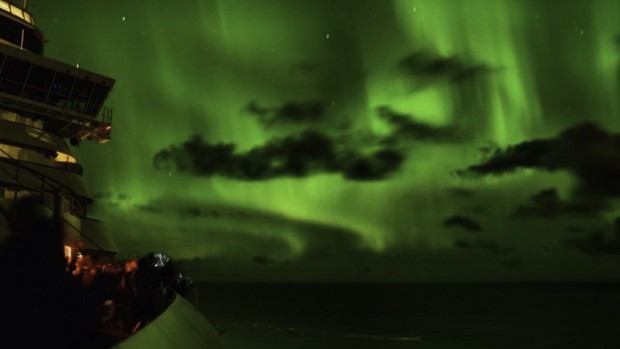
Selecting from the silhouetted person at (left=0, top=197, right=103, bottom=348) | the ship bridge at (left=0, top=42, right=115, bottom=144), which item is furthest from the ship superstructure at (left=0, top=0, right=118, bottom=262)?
the silhouetted person at (left=0, top=197, right=103, bottom=348)

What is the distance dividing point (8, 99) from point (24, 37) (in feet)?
26.1

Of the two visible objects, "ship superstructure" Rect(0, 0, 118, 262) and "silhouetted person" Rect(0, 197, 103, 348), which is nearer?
"silhouetted person" Rect(0, 197, 103, 348)

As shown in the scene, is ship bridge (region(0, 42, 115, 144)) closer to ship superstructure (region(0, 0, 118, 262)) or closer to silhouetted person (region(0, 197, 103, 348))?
ship superstructure (region(0, 0, 118, 262))

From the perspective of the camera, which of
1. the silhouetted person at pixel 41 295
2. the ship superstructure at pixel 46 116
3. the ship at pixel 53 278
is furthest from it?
the ship superstructure at pixel 46 116

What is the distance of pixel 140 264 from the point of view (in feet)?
64.2

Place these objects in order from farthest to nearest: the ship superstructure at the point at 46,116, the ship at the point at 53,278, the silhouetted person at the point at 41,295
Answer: the ship superstructure at the point at 46,116 → the ship at the point at 53,278 → the silhouetted person at the point at 41,295

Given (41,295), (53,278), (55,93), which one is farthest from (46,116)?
(41,295)

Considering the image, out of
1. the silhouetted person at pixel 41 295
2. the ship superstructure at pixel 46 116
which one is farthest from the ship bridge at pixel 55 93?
the silhouetted person at pixel 41 295

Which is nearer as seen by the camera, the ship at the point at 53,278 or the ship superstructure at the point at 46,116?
the ship at the point at 53,278

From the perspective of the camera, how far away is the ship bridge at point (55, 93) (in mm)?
35031

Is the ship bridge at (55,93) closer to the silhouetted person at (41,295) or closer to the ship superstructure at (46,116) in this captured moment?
the ship superstructure at (46,116)

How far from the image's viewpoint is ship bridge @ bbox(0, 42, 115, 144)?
35.0 metres

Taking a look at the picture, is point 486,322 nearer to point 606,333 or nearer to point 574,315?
point 606,333

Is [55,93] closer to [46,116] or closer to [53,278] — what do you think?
[46,116]
